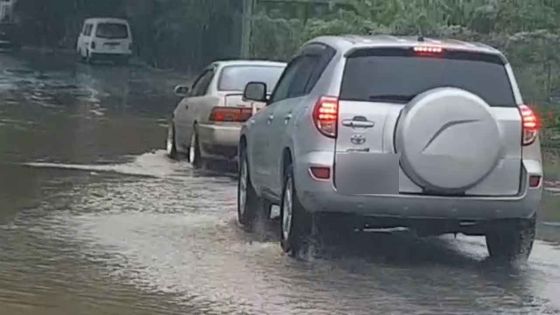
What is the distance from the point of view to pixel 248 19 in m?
41.4

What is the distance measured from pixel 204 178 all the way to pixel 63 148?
134 inches

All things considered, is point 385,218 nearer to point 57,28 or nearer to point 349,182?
point 349,182

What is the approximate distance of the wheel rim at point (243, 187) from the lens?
13.2m

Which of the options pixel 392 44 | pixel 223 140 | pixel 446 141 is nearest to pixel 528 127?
pixel 446 141

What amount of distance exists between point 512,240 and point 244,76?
25.8 feet

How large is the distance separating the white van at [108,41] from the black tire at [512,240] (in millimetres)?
41505

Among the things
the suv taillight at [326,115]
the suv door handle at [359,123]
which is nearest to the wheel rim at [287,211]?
the suv taillight at [326,115]

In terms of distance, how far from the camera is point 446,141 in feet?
34.3

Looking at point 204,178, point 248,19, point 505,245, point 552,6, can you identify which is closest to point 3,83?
point 248,19

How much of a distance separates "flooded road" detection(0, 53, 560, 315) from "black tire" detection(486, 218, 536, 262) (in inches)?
5.3

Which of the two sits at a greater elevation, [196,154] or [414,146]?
[414,146]

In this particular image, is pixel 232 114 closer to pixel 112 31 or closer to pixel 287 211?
pixel 287 211

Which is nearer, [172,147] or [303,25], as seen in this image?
[172,147]

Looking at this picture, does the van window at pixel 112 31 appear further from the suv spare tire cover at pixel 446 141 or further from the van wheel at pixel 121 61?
the suv spare tire cover at pixel 446 141
